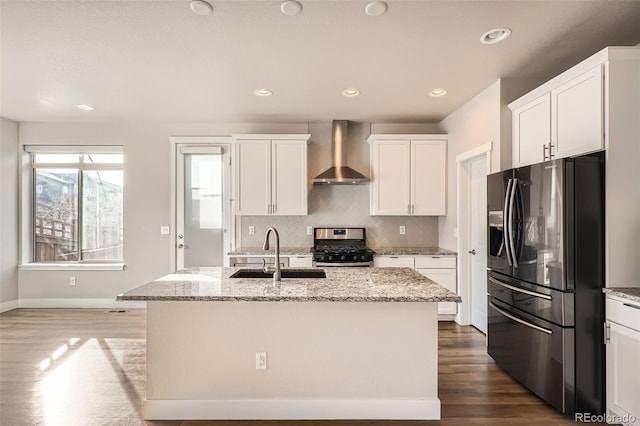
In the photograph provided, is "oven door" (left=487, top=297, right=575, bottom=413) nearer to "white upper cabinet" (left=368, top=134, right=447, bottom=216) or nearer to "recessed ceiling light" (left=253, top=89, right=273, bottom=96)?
"white upper cabinet" (left=368, top=134, right=447, bottom=216)

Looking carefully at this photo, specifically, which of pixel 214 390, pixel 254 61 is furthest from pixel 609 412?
pixel 254 61

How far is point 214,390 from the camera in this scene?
2189 mm

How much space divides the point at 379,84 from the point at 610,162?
2050 millimetres

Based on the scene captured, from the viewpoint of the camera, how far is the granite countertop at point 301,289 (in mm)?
1957

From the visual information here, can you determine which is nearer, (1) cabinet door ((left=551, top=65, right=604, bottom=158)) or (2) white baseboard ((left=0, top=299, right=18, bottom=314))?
(1) cabinet door ((left=551, top=65, right=604, bottom=158))

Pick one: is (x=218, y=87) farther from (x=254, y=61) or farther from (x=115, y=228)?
(x=115, y=228)

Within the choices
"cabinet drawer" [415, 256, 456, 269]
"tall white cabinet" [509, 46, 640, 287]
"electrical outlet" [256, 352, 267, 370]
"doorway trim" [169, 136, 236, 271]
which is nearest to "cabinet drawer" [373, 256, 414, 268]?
"cabinet drawer" [415, 256, 456, 269]

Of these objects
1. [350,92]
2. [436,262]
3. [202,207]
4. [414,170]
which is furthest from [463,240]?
[202,207]

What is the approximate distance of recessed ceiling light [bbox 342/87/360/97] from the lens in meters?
3.58

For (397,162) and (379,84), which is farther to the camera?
(397,162)

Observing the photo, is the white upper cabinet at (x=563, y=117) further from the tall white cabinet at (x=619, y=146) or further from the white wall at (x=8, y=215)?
the white wall at (x=8, y=215)

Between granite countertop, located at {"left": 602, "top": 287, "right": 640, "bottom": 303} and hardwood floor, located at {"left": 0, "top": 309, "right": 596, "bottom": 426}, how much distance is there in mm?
895

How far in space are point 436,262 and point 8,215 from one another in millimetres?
5963

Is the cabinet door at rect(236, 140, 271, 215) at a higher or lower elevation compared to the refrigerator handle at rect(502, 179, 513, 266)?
higher
